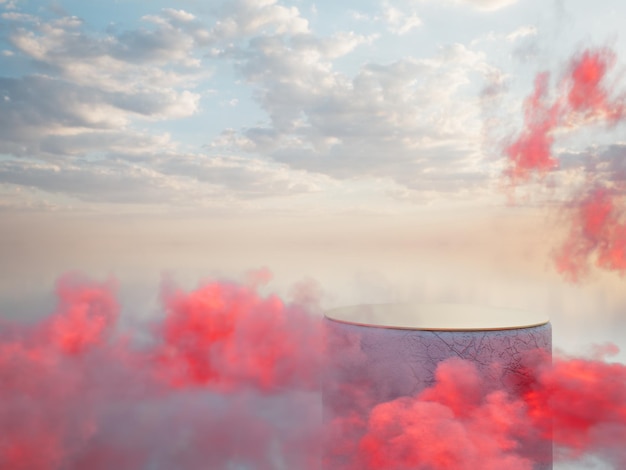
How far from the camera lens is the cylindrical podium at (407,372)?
10.2m

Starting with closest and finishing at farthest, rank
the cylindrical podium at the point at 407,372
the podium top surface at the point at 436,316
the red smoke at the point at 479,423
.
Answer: the red smoke at the point at 479,423 < the cylindrical podium at the point at 407,372 < the podium top surface at the point at 436,316

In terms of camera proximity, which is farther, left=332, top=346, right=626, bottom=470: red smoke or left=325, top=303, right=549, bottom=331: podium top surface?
left=325, top=303, right=549, bottom=331: podium top surface

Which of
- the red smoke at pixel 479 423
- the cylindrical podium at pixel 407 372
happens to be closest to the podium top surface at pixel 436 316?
the cylindrical podium at pixel 407 372

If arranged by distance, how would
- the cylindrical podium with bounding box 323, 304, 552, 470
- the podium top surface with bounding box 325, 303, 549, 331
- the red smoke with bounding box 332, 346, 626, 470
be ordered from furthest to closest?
the podium top surface with bounding box 325, 303, 549, 331 → the cylindrical podium with bounding box 323, 304, 552, 470 → the red smoke with bounding box 332, 346, 626, 470

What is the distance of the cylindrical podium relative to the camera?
1025cm

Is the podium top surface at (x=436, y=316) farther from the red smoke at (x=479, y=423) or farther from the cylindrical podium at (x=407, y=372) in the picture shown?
the red smoke at (x=479, y=423)

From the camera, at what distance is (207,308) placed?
51.4 feet

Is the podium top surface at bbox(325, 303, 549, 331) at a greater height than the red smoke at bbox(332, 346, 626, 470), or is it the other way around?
the podium top surface at bbox(325, 303, 549, 331)

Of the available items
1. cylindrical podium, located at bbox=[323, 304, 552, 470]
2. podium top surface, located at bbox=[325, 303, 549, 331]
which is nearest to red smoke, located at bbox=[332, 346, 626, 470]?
cylindrical podium, located at bbox=[323, 304, 552, 470]

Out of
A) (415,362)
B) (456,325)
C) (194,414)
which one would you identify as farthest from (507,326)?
(194,414)

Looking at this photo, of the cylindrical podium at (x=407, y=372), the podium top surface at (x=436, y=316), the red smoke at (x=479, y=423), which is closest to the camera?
the red smoke at (x=479, y=423)

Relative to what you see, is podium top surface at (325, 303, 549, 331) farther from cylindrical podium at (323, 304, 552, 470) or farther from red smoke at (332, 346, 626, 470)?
red smoke at (332, 346, 626, 470)

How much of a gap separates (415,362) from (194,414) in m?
8.29

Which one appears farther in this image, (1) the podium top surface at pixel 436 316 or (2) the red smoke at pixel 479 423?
(1) the podium top surface at pixel 436 316
